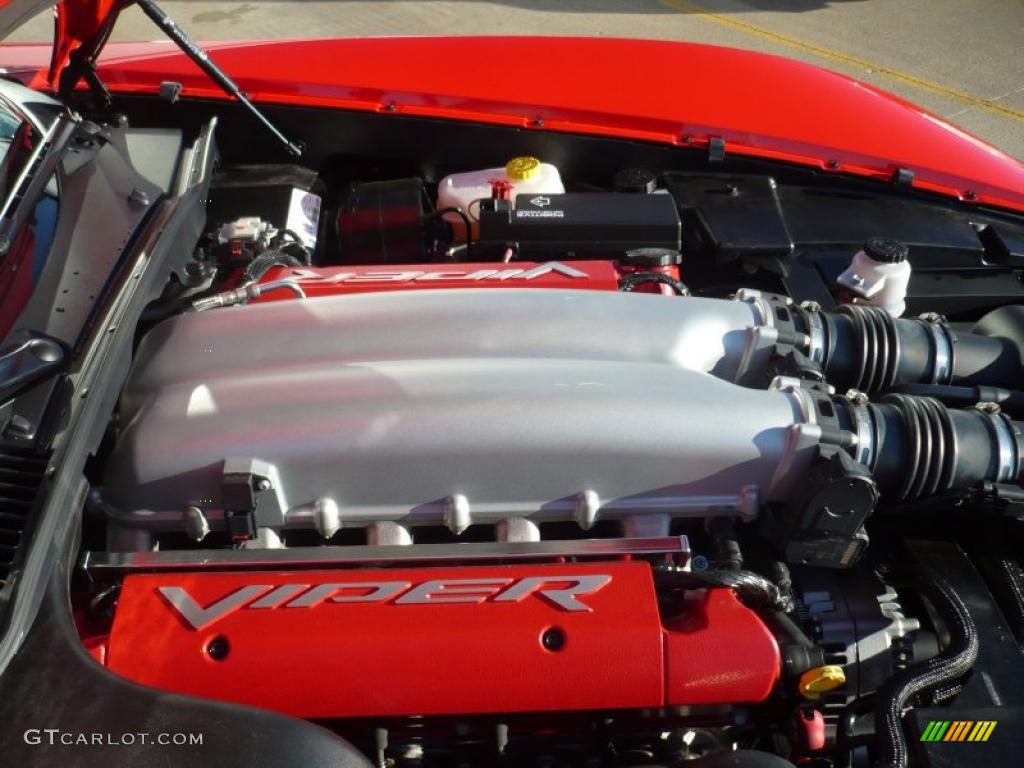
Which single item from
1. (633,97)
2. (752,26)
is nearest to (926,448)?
(633,97)

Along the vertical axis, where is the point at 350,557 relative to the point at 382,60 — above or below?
below

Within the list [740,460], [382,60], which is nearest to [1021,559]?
[740,460]

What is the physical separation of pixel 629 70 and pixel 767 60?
372mm

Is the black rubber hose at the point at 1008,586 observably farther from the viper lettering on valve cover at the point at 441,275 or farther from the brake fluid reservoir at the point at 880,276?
the viper lettering on valve cover at the point at 441,275

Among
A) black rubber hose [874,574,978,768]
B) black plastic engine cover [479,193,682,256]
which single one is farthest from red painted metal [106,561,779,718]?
black plastic engine cover [479,193,682,256]

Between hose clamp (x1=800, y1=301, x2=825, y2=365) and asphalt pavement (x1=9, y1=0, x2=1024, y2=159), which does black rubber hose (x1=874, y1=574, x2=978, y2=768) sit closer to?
hose clamp (x1=800, y1=301, x2=825, y2=365)

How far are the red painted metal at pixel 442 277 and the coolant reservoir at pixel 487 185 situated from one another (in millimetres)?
281

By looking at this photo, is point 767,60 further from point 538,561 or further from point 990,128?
point 990,128

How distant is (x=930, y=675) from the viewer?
135cm

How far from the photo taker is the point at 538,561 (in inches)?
54.1

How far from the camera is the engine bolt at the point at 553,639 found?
1.27m

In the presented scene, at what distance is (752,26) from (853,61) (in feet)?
2.47

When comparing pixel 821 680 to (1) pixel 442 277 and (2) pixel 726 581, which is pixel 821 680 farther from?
(1) pixel 442 277

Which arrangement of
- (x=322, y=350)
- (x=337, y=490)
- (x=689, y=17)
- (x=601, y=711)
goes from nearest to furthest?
(x=601, y=711), (x=337, y=490), (x=322, y=350), (x=689, y=17)
